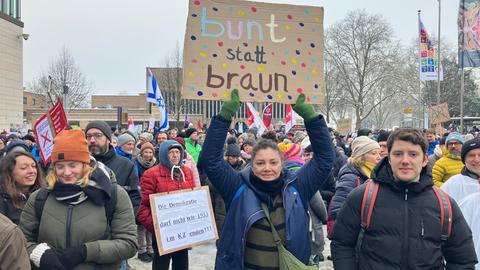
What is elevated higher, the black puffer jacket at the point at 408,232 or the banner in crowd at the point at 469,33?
the banner in crowd at the point at 469,33

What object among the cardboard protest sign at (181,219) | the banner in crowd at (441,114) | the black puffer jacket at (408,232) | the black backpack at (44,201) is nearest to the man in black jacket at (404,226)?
the black puffer jacket at (408,232)

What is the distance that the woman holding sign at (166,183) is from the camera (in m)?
4.94

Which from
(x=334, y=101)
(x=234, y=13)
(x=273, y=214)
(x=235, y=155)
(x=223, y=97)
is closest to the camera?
(x=273, y=214)

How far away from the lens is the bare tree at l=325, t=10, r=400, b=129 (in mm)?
44688

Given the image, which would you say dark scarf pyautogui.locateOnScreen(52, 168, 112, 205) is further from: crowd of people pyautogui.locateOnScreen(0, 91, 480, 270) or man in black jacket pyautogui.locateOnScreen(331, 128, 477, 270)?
man in black jacket pyautogui.locateOnScreen(331, 128, 477, 270)

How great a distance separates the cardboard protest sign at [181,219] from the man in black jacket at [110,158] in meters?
0.52

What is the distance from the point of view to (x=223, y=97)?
349 centimetres

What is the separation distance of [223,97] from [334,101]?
50.3 metres

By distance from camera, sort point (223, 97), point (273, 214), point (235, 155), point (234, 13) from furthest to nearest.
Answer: point (235, 155)
point (234, 13)
point (223, 97)
point (273, 214)

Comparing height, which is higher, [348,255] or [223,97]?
[223,97]

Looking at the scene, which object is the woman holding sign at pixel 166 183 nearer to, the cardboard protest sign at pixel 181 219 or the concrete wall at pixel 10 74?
the cardboard protest sign at pixel 181 219

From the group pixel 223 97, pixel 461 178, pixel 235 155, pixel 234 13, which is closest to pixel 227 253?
pixel 223 97

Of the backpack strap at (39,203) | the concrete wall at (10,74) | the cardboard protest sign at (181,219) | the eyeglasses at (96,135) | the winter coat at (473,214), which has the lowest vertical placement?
the cardboard protest sign at (181,219)

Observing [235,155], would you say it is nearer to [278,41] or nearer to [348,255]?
[278,41]
